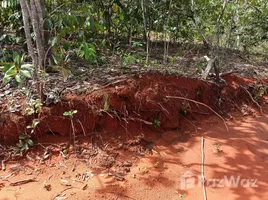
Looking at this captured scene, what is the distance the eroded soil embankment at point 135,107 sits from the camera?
2520mm

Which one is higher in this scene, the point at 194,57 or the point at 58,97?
the point at 194,57

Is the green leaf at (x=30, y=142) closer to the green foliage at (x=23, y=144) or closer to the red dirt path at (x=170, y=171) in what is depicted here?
the green foliage at (x=23, y=144)

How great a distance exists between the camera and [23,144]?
96.9 inches

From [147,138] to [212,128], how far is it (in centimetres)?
100

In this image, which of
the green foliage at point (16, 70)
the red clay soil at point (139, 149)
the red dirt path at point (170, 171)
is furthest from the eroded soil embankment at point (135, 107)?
→ the green foliage at point (16, 70)

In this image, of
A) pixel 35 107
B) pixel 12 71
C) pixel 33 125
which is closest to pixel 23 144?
pixel 33 125

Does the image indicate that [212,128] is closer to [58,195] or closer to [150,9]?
[58,195]

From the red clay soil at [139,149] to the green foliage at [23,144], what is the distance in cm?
7

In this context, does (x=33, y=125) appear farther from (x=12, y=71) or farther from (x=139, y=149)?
(x=139, y=149)

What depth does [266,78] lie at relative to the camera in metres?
4.12

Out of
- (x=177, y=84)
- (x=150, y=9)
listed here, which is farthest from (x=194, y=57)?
(x=177, y=84)

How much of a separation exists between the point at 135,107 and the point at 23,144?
1.39m

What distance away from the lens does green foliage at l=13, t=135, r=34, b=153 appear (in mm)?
2433

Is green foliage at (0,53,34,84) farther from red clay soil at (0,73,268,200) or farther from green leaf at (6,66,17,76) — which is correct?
red clay soil at (0,73,268,200)
